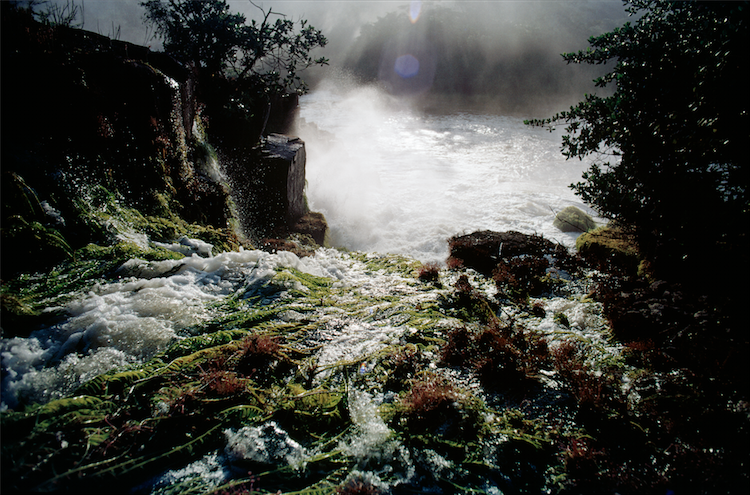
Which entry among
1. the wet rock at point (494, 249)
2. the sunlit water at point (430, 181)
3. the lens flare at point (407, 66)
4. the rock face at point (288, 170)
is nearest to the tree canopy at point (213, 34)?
the rock face at point (288, 170)

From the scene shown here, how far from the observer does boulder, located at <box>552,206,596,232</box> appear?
1298 cm

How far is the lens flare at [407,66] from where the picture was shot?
2230 inches

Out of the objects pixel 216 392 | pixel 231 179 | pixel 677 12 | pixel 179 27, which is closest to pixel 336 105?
pixel 179 27

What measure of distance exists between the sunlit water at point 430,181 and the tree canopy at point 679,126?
707 centimetres

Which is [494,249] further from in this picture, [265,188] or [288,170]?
[265,188]

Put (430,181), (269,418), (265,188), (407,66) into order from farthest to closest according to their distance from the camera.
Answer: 1. (407,66)
2. (430,181)
3. (265,188)
4. (269,418)

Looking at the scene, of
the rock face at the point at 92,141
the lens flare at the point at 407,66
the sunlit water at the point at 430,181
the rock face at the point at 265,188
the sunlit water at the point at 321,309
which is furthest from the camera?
the lens flare at the point at 407,66

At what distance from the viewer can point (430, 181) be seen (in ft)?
66.0

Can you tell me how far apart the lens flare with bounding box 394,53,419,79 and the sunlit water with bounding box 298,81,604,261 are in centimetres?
2730

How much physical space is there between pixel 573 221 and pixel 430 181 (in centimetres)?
905

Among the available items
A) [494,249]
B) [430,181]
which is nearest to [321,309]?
[494,249]

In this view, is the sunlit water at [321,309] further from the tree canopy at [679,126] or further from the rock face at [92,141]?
the tree canopy at [679,126]

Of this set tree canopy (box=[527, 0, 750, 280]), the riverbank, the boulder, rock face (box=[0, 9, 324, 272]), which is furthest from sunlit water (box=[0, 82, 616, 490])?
tree canopy (box=[527, 0, 750, 280])

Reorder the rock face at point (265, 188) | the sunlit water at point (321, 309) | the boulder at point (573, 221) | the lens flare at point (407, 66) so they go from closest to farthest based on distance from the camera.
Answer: the sunlit water at point (321, 309) → the rock face at point (265, 188) → the boulder at point (573, 221) → the lens flare at point (407, 66)
